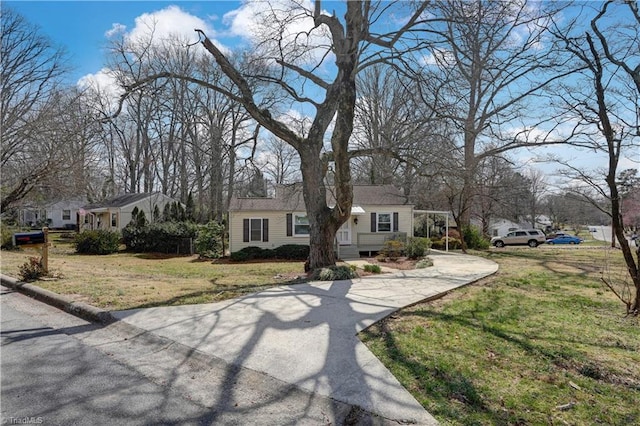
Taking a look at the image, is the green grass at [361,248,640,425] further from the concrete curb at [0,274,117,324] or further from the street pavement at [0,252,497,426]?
the concrete curb at [0,274,117,324]

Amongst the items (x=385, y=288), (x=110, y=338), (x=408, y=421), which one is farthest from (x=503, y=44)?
(x=110, y=338)

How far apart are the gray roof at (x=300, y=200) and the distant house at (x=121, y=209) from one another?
11.7 m

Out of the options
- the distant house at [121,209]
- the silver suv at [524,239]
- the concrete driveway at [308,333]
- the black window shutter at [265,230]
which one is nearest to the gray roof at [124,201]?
the distant house at [121,209]

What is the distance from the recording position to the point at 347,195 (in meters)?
10.9

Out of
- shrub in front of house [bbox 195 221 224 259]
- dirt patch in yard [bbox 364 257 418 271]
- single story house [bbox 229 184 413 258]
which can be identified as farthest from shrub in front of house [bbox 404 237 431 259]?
shrub in front of house [bbox 195 221 224 259]

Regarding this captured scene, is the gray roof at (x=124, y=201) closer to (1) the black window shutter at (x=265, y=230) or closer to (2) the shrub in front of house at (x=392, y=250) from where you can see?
(1) the black window shutter at (x=265, y=230)

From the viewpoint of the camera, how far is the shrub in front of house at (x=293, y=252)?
19.5m

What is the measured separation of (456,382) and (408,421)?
86 centimetres

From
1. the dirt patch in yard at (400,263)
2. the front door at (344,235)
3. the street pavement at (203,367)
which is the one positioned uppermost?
the front door at (344,235)

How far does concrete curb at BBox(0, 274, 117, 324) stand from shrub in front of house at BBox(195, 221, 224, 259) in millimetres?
11553

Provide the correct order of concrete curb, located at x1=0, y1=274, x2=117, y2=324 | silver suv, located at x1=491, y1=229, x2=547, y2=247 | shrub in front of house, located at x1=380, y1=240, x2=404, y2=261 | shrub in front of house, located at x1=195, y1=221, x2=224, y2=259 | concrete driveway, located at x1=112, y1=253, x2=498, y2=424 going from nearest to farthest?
concrete driveway, located at x1=112, y1=253, x2=498, y2=424
concrete curb, located at x1=0, y1=274, x2=117, y2=324
shrub in front of house, located at x1=380, y1=240, x2=404, y2=261
shrub in front of house, located at x1=195, y1=221, x2=224, y2=259
silver suv, located at x1=491, y1=229, x2=547, y2=247

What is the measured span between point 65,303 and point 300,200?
50.0 ft

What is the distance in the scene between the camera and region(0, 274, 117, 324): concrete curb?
18.6 ft

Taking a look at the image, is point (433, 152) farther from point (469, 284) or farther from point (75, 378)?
point (75, 378)
